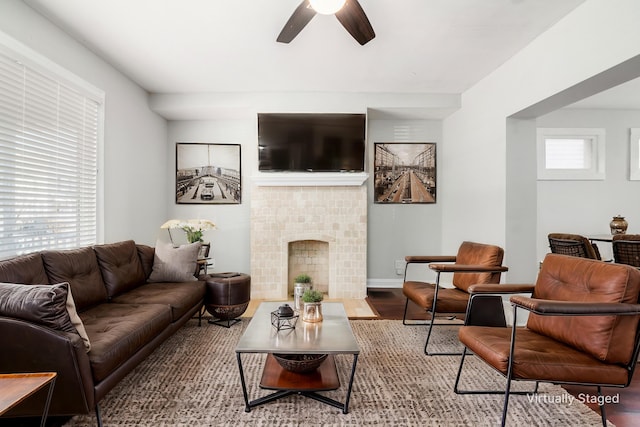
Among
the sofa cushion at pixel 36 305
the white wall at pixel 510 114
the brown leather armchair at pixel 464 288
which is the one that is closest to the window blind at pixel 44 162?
the sofa cushion at pixel 36 305

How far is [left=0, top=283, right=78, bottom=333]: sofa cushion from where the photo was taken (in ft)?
5.15

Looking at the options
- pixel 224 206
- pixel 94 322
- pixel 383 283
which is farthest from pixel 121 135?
pixel 383 283

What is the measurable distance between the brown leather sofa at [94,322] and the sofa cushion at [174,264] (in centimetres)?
9

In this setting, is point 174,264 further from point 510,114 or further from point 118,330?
point 510,114

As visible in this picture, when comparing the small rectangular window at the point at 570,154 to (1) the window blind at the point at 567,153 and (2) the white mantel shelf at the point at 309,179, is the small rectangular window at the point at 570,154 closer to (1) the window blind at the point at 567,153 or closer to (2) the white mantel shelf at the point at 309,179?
(1) the window blind at the point at 567,153

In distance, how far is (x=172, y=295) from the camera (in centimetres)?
283

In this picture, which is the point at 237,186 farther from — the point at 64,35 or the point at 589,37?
the point at 589,37

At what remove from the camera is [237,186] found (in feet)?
16.3

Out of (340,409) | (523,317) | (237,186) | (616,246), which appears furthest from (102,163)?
(616,246)

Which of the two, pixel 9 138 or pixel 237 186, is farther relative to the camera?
pixel 237 186

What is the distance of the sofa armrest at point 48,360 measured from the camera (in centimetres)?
157

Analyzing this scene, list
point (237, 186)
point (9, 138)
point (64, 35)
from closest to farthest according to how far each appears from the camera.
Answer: point (9, 138) < point (64, 35) < point (237, 186)

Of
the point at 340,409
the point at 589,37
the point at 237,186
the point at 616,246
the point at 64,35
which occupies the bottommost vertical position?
the point at 340,409

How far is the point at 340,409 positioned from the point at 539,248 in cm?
448
